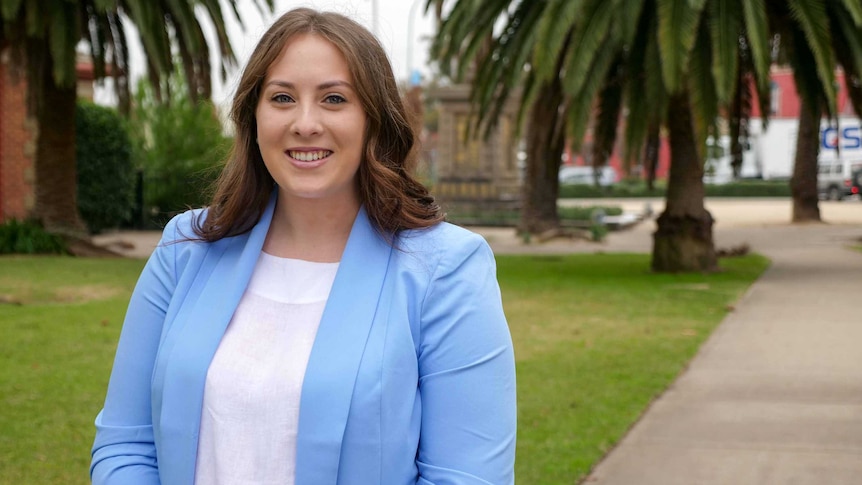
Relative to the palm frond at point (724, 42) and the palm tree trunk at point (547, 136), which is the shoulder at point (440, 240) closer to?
the palm frond at point (724, 42)

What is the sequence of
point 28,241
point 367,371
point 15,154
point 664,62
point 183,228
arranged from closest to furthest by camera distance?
point 367,371
point 183,228
point 664,62
point 28,241
point 15,154

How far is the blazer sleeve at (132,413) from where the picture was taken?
228 centimetres

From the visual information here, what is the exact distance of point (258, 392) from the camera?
217 cm

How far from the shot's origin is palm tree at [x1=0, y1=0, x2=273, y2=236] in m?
15.2

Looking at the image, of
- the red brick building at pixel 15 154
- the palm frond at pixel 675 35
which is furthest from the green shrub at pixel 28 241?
the palm frond at pixel 675 35

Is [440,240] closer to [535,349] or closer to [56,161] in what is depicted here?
[535,349]

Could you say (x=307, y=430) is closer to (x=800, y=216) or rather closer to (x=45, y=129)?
(x=45, y=129)

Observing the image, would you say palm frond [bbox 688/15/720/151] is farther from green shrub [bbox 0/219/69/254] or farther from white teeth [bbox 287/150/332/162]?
white teeth [bbox 287/150/332/162]

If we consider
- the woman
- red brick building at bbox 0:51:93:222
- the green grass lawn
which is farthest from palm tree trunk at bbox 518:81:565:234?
the woman

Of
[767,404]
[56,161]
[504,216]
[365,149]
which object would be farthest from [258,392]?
[504,216]

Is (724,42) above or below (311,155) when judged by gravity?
above

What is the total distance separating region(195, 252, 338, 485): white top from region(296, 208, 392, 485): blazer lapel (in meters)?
0.07

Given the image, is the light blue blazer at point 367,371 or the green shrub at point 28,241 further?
the green shrub at point 28,241

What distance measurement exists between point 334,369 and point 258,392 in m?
0.17
